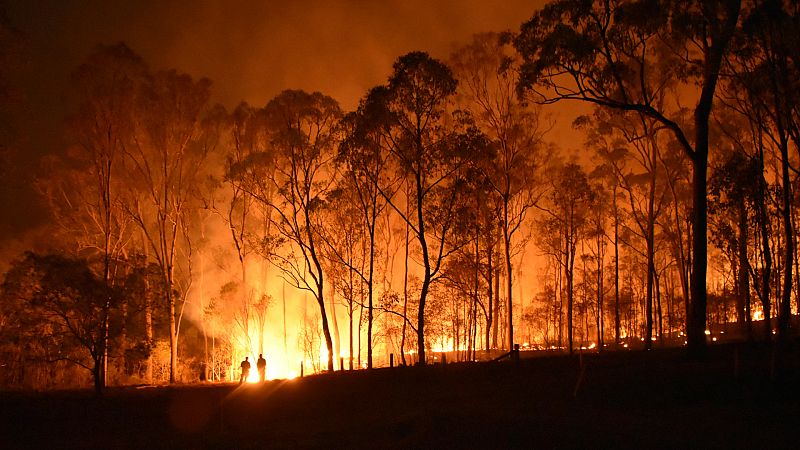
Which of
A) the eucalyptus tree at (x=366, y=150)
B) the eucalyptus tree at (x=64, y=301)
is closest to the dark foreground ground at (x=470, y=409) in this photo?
the eucalyptus tree at (x=64, y=301)

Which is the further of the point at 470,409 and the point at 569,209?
the point at 569,209

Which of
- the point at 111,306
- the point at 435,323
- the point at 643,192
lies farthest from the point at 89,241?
the point at 643,192

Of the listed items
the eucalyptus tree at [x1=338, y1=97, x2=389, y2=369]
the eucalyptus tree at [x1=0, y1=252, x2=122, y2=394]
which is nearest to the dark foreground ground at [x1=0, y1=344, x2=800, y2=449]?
the eucalyptus tree at [x1=0, y1=252, x2=122, y2=394]

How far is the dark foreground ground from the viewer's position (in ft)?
33.0

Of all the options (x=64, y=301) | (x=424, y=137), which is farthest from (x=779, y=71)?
(x=64, y=301)

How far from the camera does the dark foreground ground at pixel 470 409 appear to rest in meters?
10.1

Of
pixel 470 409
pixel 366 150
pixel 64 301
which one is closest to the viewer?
pixel 470 409

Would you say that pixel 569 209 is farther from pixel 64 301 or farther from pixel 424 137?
pixel 64 301

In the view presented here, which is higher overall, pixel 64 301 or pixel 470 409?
pixel 64 301

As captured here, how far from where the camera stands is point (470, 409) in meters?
13.2

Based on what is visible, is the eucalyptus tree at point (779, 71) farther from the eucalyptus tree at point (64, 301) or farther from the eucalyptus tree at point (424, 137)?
the eucalyptus tree at point (64, 301)

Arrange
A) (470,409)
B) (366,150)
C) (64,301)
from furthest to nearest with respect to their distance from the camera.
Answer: (366,150), (64,301), (470,409)

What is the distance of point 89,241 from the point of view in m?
32.9

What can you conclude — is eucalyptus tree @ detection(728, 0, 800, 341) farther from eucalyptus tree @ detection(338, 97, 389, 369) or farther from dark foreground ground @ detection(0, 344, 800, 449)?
eucalyptus tree @ detection(338, 97, 389, 369)
